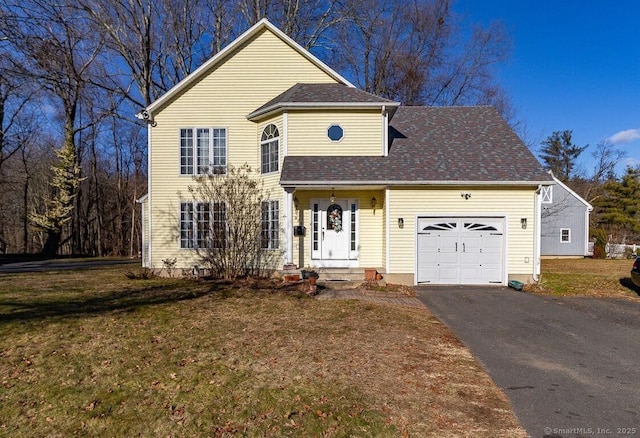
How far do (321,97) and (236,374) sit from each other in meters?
9.66

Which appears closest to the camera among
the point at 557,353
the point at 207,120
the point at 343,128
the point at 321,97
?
the point at 557,353

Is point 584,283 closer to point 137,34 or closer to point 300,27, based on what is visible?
point 300,27

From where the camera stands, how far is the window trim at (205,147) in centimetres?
1351

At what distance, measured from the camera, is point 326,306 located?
8.70 m

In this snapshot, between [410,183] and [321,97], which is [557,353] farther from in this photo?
[321,97]

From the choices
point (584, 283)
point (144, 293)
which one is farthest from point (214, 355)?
point (584, 283)

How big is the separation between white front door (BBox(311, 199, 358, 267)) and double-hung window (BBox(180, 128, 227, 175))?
12.7 feet

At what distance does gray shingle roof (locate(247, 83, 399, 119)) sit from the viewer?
12.1 metres

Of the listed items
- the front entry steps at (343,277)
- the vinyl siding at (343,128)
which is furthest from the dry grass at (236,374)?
the vinyl siding at (343,128)

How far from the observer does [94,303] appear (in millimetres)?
8508

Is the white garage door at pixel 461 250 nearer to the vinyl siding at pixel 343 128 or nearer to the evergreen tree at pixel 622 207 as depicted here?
the vinyl siding at pixel 343 128

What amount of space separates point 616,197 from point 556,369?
32201 millimetres

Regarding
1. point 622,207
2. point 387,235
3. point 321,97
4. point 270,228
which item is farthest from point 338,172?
point 622,207

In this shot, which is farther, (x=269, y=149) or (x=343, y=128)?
(x=269, y=149)
